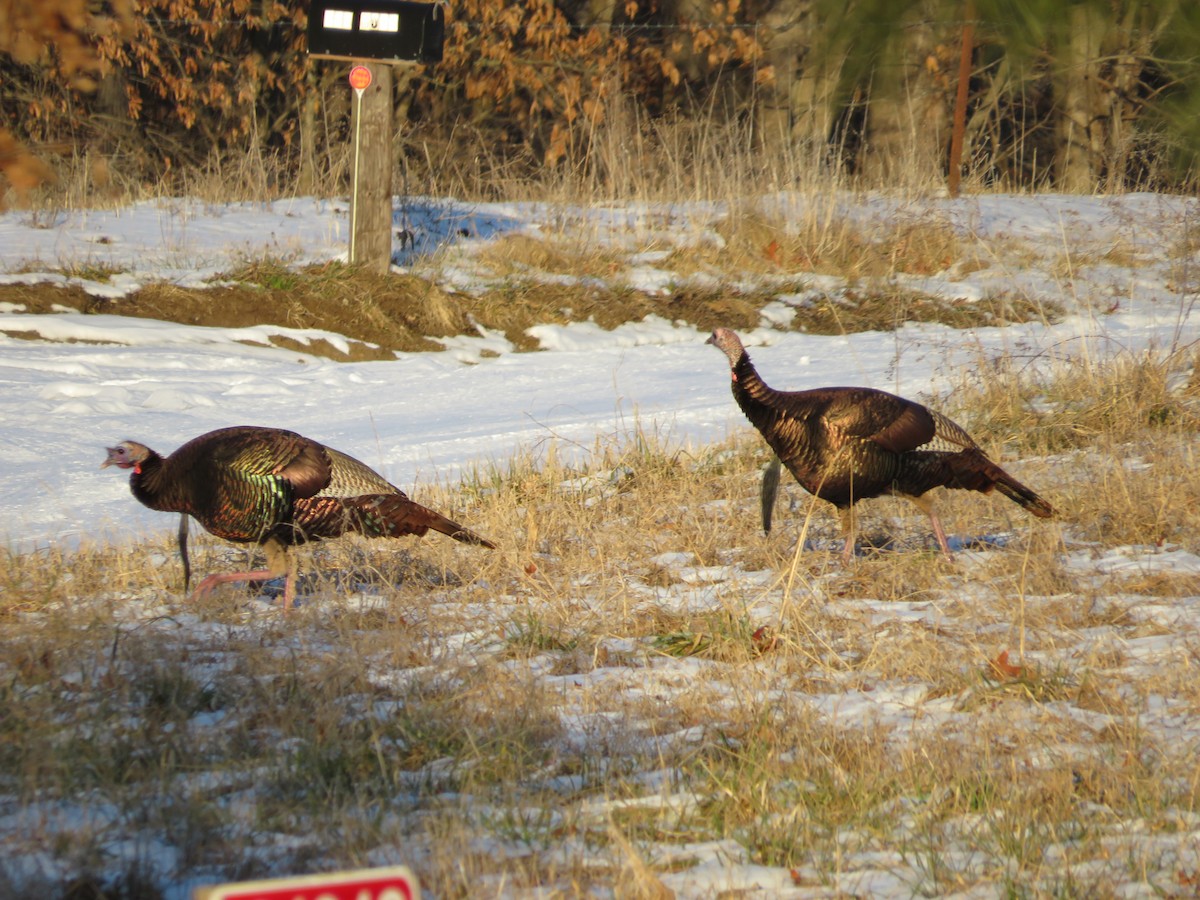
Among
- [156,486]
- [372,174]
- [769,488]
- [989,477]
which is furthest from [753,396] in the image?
[372,174]

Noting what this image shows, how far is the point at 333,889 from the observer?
1.54m

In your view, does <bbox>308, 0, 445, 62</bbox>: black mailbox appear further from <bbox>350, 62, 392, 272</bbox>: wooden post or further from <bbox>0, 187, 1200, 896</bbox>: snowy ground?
<bbox>0, 187, 1200, 896</bbox>: snowy ground

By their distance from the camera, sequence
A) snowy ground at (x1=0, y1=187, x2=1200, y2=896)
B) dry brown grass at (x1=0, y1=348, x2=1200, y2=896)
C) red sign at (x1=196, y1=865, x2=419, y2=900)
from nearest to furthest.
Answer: red sign at (x1=196, y1=865, x2=419, y2=900), dry brown grass at (x1=0, y1=348, x2=1200, y2=896), snowy ground at (x1=0, y1=187, x2=1200, y2=896)

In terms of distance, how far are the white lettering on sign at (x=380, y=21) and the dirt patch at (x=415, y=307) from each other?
182 cm

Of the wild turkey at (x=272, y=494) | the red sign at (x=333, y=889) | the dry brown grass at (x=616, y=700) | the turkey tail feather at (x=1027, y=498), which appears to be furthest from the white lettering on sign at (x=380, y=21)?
the red sign at (x=333, y=889)

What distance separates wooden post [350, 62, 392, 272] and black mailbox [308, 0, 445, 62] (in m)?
0.37

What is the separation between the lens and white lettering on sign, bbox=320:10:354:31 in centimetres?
1025

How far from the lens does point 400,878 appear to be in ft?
5.14

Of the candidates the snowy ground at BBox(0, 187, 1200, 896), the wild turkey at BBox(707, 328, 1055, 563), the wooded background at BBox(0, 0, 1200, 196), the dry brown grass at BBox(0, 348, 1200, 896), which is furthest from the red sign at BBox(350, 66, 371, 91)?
the wild turkey at BBox(707, 328, 1055, 563)

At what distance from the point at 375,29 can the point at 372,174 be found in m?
1.09

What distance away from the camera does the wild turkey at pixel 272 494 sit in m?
4.96

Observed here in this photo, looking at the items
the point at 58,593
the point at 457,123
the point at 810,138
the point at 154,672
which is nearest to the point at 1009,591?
the point at 154,672

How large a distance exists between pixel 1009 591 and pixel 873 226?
8.90 metres

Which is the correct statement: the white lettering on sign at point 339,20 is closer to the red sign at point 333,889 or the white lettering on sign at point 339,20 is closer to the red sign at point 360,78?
the red sign at point 360,78
